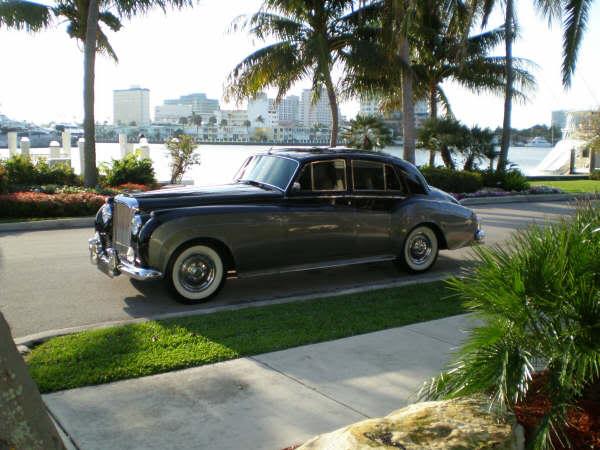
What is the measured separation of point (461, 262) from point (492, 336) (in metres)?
7.07

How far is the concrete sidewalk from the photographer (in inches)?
161

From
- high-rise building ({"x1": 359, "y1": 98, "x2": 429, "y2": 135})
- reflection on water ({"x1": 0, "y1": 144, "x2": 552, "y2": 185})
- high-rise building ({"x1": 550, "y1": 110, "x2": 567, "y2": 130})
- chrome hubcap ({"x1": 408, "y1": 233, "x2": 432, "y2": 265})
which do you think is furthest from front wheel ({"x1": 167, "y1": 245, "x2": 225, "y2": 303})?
high-rise building ({"x1": 550, "y1": 110, "x2": 567, "y2": 130})

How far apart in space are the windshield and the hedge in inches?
271

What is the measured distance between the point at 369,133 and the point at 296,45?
6255 millimetres

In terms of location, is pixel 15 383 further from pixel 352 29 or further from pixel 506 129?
pixel 506 129

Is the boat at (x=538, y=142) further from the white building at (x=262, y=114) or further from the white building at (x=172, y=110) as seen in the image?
the white building at (x=262, y=114)

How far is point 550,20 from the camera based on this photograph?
68.8 feet

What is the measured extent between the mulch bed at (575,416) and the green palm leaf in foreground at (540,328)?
0.06 meters

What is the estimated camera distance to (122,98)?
42.7 meters

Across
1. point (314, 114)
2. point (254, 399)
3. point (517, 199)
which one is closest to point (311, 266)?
point (254, 399)

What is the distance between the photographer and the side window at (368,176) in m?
8.58

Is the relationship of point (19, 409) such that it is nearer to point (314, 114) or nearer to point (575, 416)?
point (575, 416)

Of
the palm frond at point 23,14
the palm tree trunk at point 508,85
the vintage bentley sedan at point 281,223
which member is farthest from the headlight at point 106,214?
the palm tree trunk at point 508,85

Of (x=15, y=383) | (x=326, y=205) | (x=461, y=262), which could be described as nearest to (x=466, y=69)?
(x=461, y=262)
